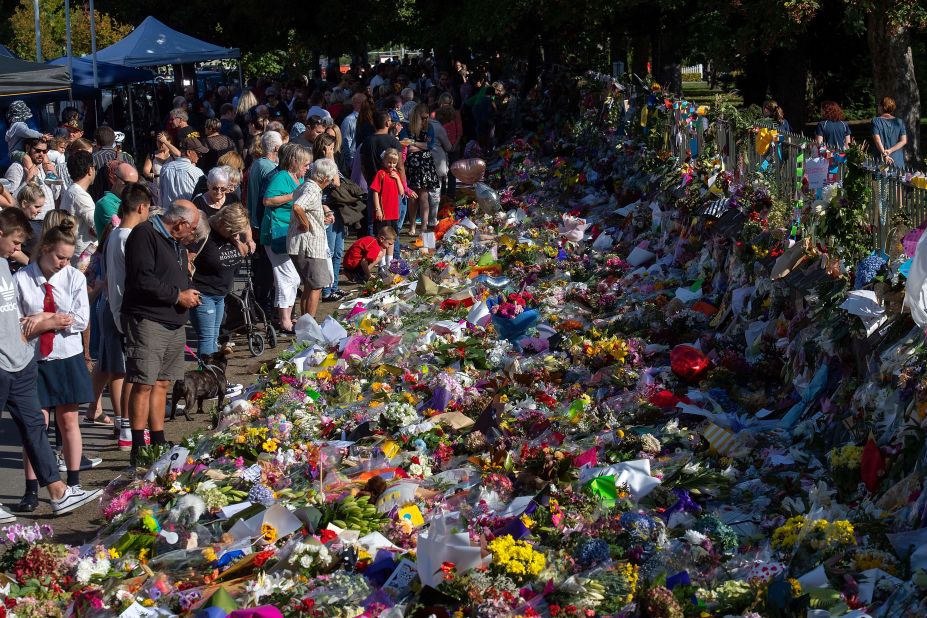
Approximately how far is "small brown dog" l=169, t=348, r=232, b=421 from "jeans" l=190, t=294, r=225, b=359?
0.23m

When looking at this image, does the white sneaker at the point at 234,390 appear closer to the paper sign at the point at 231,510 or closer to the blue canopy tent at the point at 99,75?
the paper sign at the point at 231,510

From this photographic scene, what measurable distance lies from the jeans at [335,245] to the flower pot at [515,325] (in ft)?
9.59

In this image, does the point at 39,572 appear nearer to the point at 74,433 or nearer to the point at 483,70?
the point at 74,433

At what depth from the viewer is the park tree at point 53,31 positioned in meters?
50.8

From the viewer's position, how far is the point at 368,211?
13.4 metres

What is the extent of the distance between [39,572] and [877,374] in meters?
4.09

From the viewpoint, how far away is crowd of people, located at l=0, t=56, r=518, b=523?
691 centimetres

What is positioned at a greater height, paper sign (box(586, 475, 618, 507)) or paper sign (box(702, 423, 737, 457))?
paper sign (box(702, 423, 737, 457))

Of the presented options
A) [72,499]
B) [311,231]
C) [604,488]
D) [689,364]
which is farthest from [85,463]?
[689,364]

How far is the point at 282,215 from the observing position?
1026cm

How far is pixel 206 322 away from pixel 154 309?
1719mm

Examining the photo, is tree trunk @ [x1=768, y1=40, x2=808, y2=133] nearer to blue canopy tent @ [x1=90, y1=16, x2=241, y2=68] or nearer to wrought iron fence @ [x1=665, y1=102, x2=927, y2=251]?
wrought iron fence @ [x1=665, y1=102, x2=927, y2=251]

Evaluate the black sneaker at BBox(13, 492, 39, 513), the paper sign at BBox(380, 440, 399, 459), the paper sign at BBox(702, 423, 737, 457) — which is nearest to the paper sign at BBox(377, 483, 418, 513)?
the paper sign at BBox(380, 440, 399, 459)

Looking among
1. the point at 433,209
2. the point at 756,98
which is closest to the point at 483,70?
the point at 756,98
